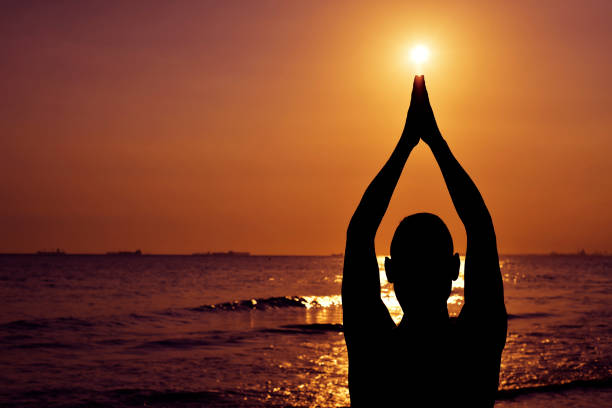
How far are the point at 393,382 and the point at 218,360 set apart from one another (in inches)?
616

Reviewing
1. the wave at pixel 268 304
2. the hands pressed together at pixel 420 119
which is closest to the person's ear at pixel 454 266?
the hands pressed together at pixel 420 119

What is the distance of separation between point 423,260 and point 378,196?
214 millimetres

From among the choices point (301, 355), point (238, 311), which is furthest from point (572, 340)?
point (238, 311)

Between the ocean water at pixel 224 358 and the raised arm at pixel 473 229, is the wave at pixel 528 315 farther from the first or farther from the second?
the raised arm at pixel 473 229

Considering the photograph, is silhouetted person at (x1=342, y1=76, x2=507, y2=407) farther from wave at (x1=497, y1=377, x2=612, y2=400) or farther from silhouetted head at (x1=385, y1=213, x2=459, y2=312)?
wave at (x1=497, y1=377, x2=612, y2=400)

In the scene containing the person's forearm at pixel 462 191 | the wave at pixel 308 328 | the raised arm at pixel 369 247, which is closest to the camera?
the raised arm at pixel 369 247

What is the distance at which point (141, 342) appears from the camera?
→ 65.4ft

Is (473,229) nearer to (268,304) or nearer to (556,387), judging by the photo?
(556,387)

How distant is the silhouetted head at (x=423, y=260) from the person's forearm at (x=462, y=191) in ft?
0.34

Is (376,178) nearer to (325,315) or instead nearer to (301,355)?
(301,355)

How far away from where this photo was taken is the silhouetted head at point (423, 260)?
1.40 m

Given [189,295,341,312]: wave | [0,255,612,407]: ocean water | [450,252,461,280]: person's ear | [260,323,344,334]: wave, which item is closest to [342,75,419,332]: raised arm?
[450,252,461,280]: person's ear

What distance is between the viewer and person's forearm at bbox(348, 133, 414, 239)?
4.75ft

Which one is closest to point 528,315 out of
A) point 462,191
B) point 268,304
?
point 268,304
